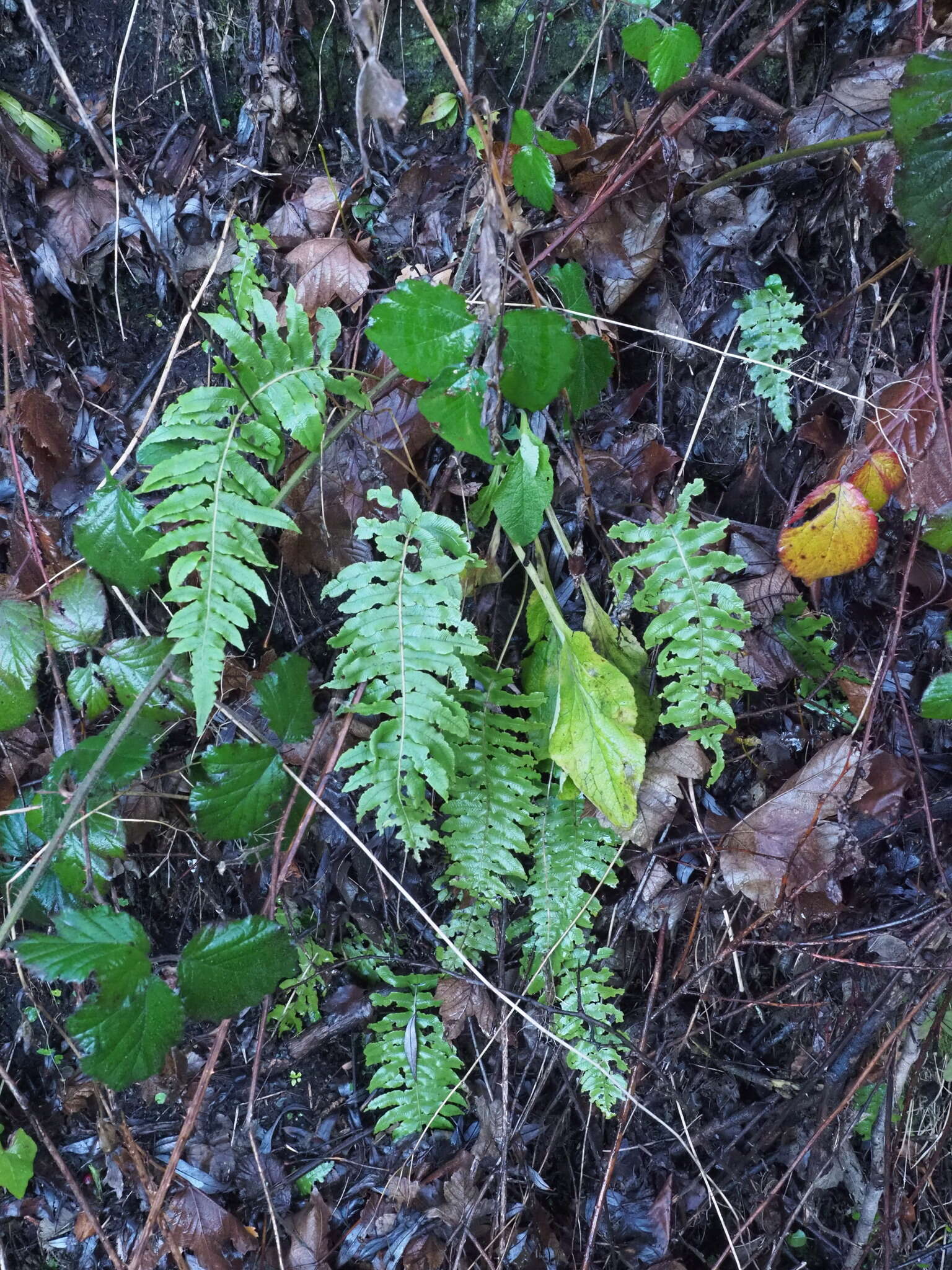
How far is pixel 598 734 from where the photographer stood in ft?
5.54

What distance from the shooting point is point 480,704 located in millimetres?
1869

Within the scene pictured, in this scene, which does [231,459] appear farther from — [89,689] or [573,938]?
[573,938]

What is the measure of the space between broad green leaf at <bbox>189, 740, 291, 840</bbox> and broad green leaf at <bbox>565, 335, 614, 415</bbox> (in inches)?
43.3

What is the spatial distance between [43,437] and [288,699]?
38.7 inches

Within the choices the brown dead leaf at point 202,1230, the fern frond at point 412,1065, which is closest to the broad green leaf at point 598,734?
the fern frond at point 412,1065

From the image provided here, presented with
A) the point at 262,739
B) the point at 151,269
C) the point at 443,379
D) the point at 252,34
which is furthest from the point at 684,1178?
the point at 252,34

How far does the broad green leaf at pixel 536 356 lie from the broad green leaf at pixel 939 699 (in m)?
1.19

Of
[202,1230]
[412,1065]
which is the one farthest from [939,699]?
[202,1230]

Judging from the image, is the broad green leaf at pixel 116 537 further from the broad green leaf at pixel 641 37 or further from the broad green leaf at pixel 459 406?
the broad green leaf at pixel 641 37

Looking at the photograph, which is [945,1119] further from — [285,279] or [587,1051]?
[285,279]

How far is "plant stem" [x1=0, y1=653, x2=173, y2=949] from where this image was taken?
1.64 m

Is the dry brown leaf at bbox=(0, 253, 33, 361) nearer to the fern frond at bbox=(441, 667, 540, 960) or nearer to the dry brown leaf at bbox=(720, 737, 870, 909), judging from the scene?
the fern frond at bbox=(441, 667, 540, 960)

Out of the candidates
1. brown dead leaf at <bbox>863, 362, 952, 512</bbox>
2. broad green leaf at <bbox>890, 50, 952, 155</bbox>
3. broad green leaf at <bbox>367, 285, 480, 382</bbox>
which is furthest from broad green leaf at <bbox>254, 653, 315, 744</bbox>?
broad green leaf at <bbox>890, 50, 952, 155</bbox>

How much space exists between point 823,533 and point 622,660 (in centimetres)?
54
